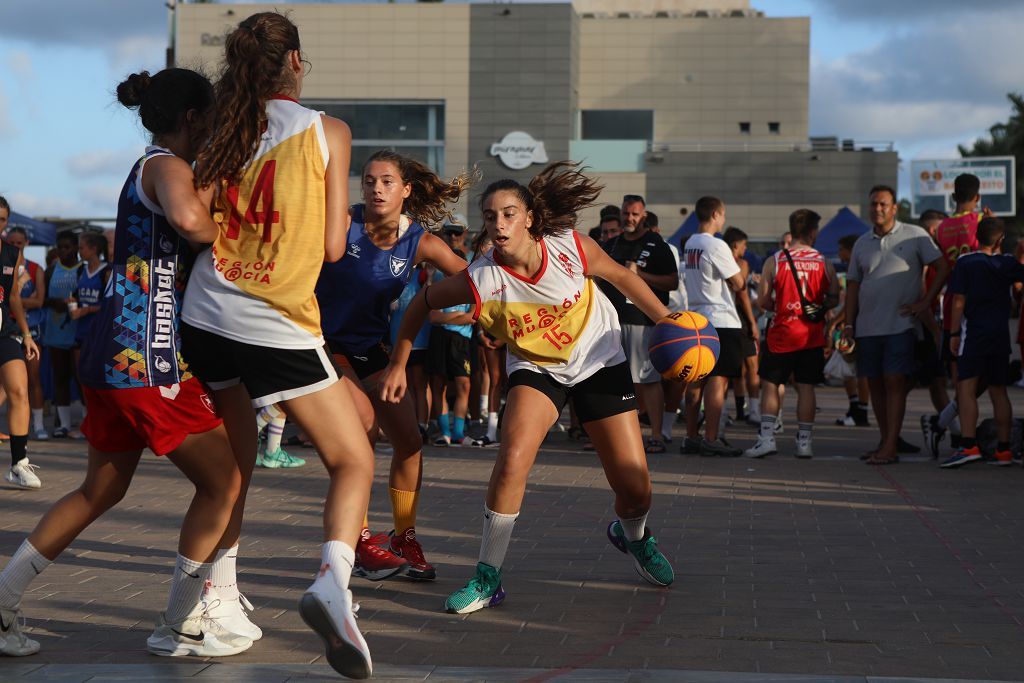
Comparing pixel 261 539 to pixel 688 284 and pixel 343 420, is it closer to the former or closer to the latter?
pixel 343 420

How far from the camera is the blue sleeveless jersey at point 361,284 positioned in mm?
6367

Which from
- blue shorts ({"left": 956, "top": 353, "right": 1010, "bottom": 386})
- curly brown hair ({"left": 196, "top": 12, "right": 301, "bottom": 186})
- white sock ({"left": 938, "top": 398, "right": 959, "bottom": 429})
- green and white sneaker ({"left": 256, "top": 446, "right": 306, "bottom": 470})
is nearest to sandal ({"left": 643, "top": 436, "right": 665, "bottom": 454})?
white sock ({"left": 938, "top": 398, "right": 959, "bottom": 429})

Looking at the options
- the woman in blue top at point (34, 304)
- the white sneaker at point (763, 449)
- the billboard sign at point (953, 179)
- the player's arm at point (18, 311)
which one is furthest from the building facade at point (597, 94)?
the player's arm at point (18, 311)

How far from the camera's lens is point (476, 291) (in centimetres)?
589

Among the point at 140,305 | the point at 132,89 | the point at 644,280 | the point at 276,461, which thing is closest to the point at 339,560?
the point at 140,305

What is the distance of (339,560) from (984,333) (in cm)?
851

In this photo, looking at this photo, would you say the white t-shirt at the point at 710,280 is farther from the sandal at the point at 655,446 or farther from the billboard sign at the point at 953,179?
the billboard sign at the point at 953,179

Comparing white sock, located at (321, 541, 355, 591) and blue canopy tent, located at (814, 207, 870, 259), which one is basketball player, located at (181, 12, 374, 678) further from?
blue canopy tent, located at (814, 207, 870, 259)

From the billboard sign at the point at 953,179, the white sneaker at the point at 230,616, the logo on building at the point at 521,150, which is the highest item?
the logo on building at the point at 521,150

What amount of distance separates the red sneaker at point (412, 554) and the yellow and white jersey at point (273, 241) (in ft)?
7.23

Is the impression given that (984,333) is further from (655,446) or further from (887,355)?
(655,446)

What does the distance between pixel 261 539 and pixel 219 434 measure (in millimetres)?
3026

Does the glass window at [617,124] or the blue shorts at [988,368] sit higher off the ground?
the glass window at [617,124]

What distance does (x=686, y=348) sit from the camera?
279 inches
